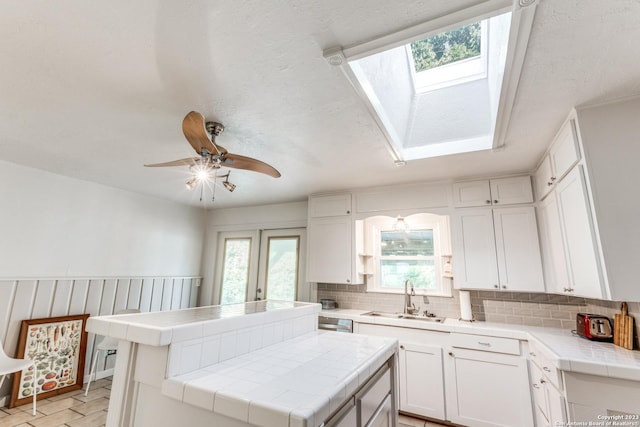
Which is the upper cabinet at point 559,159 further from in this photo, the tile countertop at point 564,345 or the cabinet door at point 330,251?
the cabinet door at point 330,251

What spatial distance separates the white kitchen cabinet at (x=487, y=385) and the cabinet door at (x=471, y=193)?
1343 mm

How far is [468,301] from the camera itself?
3.12 m

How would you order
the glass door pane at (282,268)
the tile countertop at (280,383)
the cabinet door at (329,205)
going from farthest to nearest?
the glass door pane at (282,268) < the cabinet door at (329,205) < the tile countertop at (280,383)

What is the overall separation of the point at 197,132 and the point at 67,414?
306 cm

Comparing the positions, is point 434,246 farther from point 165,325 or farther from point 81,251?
point 81,251

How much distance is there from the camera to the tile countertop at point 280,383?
3.01 ft

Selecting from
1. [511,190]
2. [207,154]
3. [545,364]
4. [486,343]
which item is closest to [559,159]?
[511,190]

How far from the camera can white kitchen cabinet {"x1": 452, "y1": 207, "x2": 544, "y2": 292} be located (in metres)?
2.85

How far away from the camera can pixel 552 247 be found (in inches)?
105

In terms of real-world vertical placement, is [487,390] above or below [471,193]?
below

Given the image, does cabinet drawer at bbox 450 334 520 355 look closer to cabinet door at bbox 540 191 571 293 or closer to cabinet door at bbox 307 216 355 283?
cabinet door at bbox 540 191 571 293

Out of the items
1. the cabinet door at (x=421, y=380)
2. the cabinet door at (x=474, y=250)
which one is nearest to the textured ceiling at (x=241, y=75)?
the cabinet door at (x=474, y=250)

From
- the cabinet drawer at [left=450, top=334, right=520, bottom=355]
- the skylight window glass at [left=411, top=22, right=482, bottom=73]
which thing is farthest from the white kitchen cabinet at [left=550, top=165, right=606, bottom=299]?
the skylight window glass at [left=411, top=22, right=482, bottom=73]

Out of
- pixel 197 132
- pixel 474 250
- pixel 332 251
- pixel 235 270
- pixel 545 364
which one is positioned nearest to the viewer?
pixel 197 132
